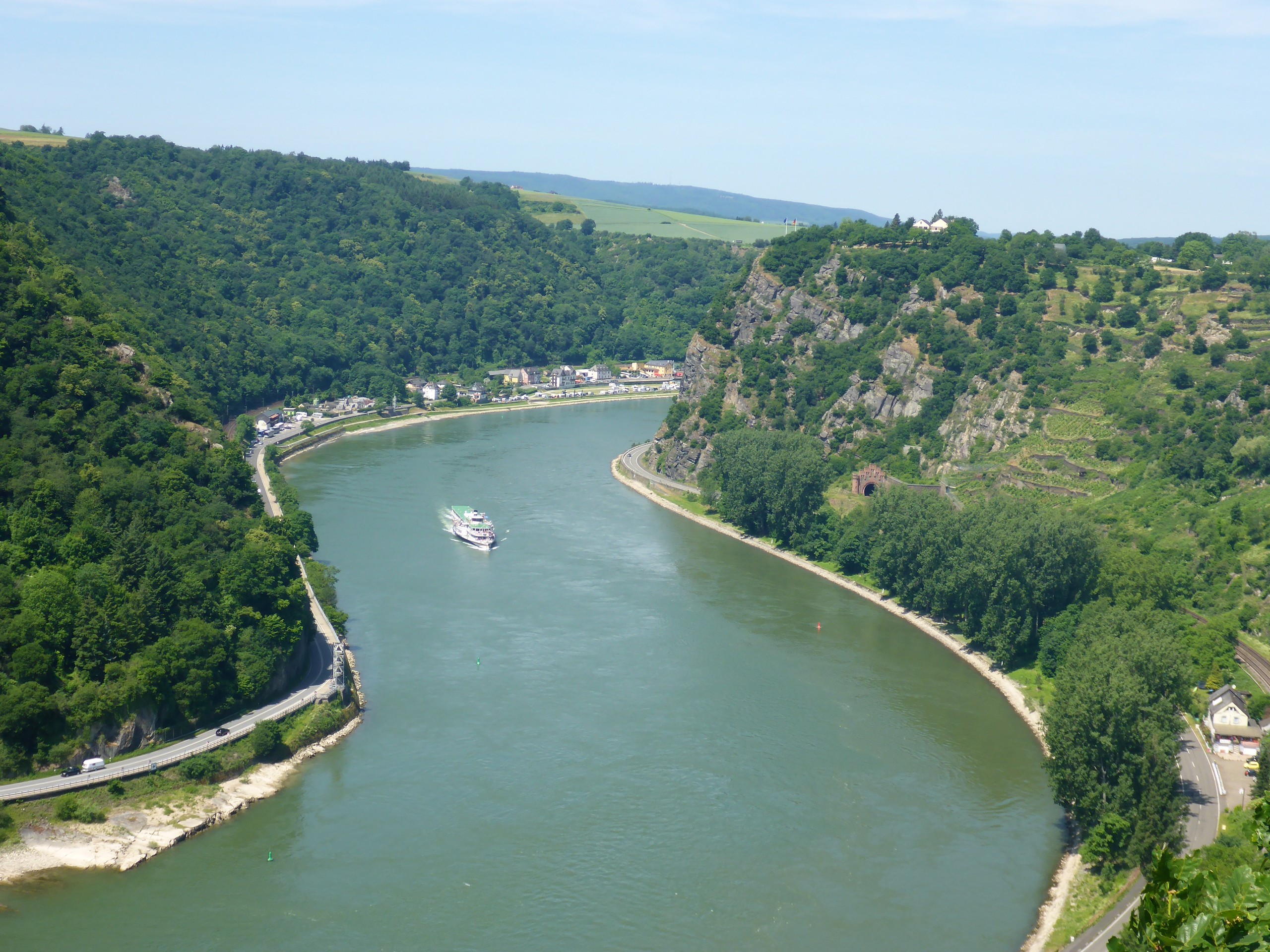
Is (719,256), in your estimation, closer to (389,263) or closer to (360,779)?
(389,263)

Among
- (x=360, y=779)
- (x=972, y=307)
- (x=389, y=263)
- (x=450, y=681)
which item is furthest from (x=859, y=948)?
(x=389, y=263)

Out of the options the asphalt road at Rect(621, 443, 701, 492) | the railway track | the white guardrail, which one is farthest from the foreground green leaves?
the asphalt road at Rect(621, 443, 701, 492)

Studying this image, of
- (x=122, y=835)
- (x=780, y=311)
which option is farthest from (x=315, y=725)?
(x=780, y=311)

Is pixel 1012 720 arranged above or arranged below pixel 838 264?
below

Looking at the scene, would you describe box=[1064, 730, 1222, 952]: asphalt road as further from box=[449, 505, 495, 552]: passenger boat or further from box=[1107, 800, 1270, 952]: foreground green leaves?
box=[449, 505, 495, 552]: passenger boat

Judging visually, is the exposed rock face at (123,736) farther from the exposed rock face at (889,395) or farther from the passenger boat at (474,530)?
the exposed rock face at (889,395)

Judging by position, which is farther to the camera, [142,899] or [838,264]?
[838,264]
